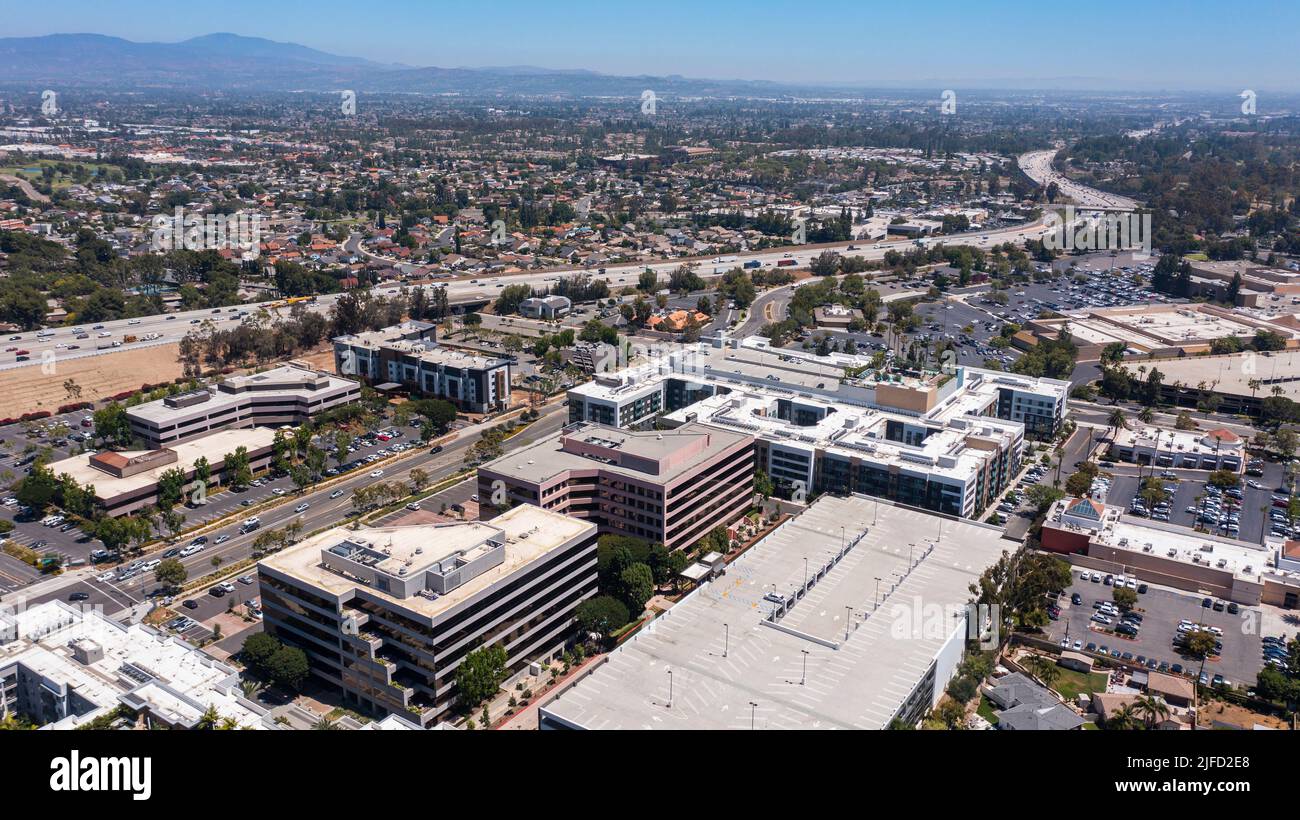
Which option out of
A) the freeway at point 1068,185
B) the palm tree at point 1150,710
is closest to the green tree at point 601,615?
the palm tree at point 1150,710

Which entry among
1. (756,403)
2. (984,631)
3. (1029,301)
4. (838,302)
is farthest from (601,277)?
(984,631)

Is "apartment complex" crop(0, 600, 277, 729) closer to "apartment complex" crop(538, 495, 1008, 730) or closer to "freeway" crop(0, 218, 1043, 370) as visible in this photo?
"apartment complex" crop(538, 495, 1008, 730)

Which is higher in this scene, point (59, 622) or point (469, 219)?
point (469, 219)

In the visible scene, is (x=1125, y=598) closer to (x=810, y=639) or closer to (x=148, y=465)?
(x=810, y=639)

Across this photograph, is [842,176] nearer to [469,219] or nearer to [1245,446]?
[469,219]

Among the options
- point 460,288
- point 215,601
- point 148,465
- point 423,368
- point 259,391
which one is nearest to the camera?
point 215,601

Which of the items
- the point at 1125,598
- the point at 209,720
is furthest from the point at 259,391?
the point at 1125,598

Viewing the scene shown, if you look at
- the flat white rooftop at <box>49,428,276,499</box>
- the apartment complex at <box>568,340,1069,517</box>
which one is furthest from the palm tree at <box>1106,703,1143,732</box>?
the flat white rooftop at <box>49,428,276,499</box>
